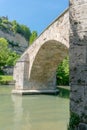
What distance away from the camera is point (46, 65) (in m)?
19.4

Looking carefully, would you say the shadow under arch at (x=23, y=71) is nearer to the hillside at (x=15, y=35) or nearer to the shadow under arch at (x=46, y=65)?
the shadow under arch at (x=46, y=65)

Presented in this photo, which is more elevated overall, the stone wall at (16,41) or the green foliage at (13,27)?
the green foliage at (13,27)

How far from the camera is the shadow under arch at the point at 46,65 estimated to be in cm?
1739

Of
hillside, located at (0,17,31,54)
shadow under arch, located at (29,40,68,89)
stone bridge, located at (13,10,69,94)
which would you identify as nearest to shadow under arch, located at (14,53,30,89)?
stone bridge, located at (13,10,69,94)

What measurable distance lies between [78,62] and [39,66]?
13989 mm

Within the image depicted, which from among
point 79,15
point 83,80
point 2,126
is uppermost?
point 79,15

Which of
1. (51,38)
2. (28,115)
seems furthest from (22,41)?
(28,115)

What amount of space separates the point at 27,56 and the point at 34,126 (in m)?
11.1

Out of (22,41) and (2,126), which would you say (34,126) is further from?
(22,41)

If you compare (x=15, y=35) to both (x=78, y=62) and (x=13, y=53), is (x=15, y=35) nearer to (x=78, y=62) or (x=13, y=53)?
(x=13, y=53)

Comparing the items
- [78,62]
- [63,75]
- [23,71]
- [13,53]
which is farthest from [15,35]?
[78,62]

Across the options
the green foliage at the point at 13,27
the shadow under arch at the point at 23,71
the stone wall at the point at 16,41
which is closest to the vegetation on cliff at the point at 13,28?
the green foliage at the point at 13,27

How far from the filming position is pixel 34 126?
346 inches

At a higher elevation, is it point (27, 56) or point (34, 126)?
point (27, 56)
